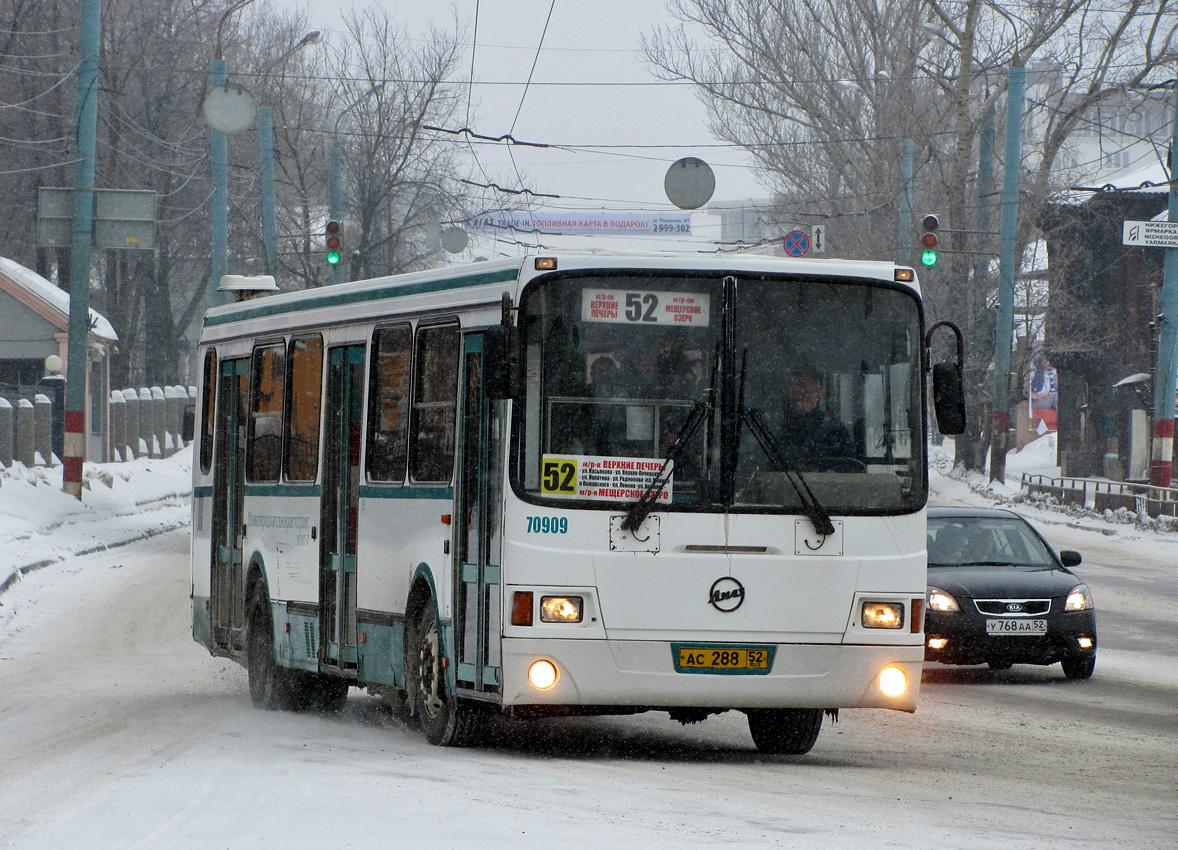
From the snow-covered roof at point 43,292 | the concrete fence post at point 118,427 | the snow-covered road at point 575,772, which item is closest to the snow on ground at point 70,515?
the concrete fence post at point 118,427

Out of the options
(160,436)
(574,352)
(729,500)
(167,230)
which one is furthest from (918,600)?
(167,230)

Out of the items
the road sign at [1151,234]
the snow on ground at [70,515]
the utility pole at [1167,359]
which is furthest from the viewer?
the utility pole at [1167,359]

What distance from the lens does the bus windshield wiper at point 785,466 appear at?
8977 millimetres

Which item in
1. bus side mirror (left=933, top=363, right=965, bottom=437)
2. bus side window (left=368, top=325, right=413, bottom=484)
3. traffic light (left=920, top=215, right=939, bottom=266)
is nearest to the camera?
bus side mirror (left=933, top=363, right=965, bottom=437)

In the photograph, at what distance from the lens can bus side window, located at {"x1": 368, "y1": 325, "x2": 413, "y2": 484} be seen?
1028 centimetres

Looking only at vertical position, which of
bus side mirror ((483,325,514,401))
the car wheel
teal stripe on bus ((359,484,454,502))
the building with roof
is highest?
the building with roof

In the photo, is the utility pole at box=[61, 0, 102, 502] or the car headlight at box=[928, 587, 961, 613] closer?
the car headlight at box=[928, 587, 961, 613]

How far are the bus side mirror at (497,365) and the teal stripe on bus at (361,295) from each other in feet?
1.20

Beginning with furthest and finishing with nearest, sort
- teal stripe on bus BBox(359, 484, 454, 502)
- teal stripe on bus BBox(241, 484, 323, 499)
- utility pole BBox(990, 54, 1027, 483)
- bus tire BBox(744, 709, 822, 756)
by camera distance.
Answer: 1. utility pole BBox(990, 54, 1027, 483)
2. teal stripe on bus BBox(241, 484, 323, 499)
3. bus tire BBox(744, 709, 822, 756)
4. teal stripe on bus BBox(359, 484, 454, 502)

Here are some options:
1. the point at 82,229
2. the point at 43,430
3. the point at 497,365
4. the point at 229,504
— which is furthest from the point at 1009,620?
the point at 43,430

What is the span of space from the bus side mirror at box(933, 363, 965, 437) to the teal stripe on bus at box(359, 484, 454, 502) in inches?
100

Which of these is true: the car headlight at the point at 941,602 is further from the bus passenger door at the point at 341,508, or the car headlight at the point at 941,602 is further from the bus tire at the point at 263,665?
the bus passenger door at the point at 341,508

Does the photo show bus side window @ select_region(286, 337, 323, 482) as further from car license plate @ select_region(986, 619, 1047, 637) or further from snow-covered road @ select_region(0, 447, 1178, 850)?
car license plate @ select_region(986, 619, 1047, 637)

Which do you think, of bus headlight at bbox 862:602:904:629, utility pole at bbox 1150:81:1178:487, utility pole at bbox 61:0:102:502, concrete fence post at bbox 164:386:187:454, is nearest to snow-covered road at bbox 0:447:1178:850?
bus headlight at bbox 862:602:904:629
